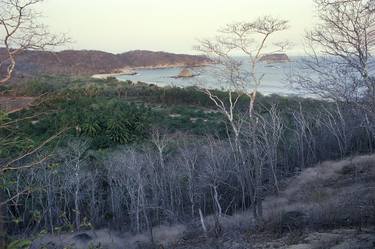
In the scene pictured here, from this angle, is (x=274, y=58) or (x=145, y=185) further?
(x=145, y=185)

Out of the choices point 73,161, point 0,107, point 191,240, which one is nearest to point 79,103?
point 73,161

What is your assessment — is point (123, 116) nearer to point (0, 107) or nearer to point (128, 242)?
point (128, 242)

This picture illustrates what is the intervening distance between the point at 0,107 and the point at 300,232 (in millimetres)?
10160

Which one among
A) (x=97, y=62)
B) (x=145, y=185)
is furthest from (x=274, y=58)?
(x=97, y=62)

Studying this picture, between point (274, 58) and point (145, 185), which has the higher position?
point (274, 58)

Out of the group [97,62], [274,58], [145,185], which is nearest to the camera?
[274,58]

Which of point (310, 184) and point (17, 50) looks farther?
point (310, 184)

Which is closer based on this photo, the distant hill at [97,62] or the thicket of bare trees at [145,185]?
the distant hill at [97,62]

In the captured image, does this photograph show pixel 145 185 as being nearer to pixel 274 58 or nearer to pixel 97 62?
pixel 274 58

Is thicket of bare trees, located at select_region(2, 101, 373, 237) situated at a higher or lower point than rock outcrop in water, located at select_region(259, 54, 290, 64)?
lower

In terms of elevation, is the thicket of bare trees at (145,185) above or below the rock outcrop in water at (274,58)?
below

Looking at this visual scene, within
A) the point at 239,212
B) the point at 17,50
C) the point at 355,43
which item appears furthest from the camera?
the point at 239,212

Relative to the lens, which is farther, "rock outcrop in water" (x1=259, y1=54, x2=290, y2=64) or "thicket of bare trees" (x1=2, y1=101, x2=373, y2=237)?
"thicket of bare trees" (x1=2, y1=101, x2=373, y2=237)

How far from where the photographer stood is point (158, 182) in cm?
2502
